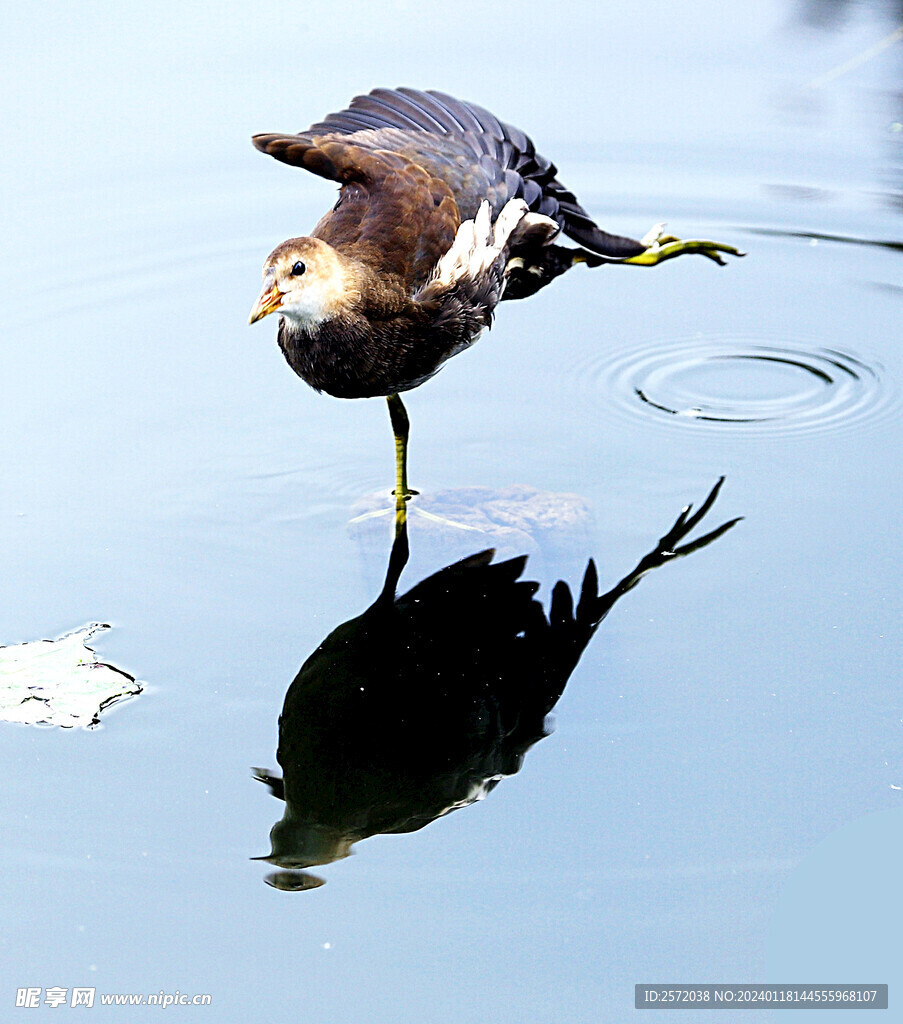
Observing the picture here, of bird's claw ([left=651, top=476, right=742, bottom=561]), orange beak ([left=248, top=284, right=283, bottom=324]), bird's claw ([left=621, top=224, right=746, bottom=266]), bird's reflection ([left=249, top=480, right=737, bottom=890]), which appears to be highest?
bird's claw ([left=621, top=224, right=746, bottom=266])

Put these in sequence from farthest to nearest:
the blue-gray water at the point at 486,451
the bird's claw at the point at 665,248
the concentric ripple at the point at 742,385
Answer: the bird's claw at the point at 665,248 < the concentric ripple at the point at 742,385 < the blue-gray water at the point at 486,451

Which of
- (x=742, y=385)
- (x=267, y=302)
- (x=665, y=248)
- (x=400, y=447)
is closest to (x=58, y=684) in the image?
(x=267, y=302)

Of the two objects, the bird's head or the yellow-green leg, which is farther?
the yellow-green leg

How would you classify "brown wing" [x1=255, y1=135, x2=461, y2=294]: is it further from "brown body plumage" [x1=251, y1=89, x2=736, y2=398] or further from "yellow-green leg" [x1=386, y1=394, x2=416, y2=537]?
"yellow-green leg" [x1=386, y1=394, x2=416, y2=537]

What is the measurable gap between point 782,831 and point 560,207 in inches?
83.5

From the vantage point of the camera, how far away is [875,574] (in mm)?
3719

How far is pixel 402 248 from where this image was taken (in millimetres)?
3760

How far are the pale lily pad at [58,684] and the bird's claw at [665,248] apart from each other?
2.16 meters

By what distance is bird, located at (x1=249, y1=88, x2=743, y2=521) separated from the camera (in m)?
3.63

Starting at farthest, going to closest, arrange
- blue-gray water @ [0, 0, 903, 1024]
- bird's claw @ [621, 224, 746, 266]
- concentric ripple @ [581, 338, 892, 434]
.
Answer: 1. bird's claw @ [621, 224, 746, 266]
2. concentric ripple @ [581, 338, 892, 434]
3. blue-gray water @ [0, 0, 903, 1024]

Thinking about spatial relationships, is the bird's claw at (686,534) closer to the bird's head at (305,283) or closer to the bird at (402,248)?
the bird at (402,248)

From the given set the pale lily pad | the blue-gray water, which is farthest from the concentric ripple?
the pale lily pad

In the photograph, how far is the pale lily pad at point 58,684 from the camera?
10.9 ft

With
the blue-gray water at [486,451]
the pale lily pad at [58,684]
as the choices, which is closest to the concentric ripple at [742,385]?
the blue-gray water at [486,451]
